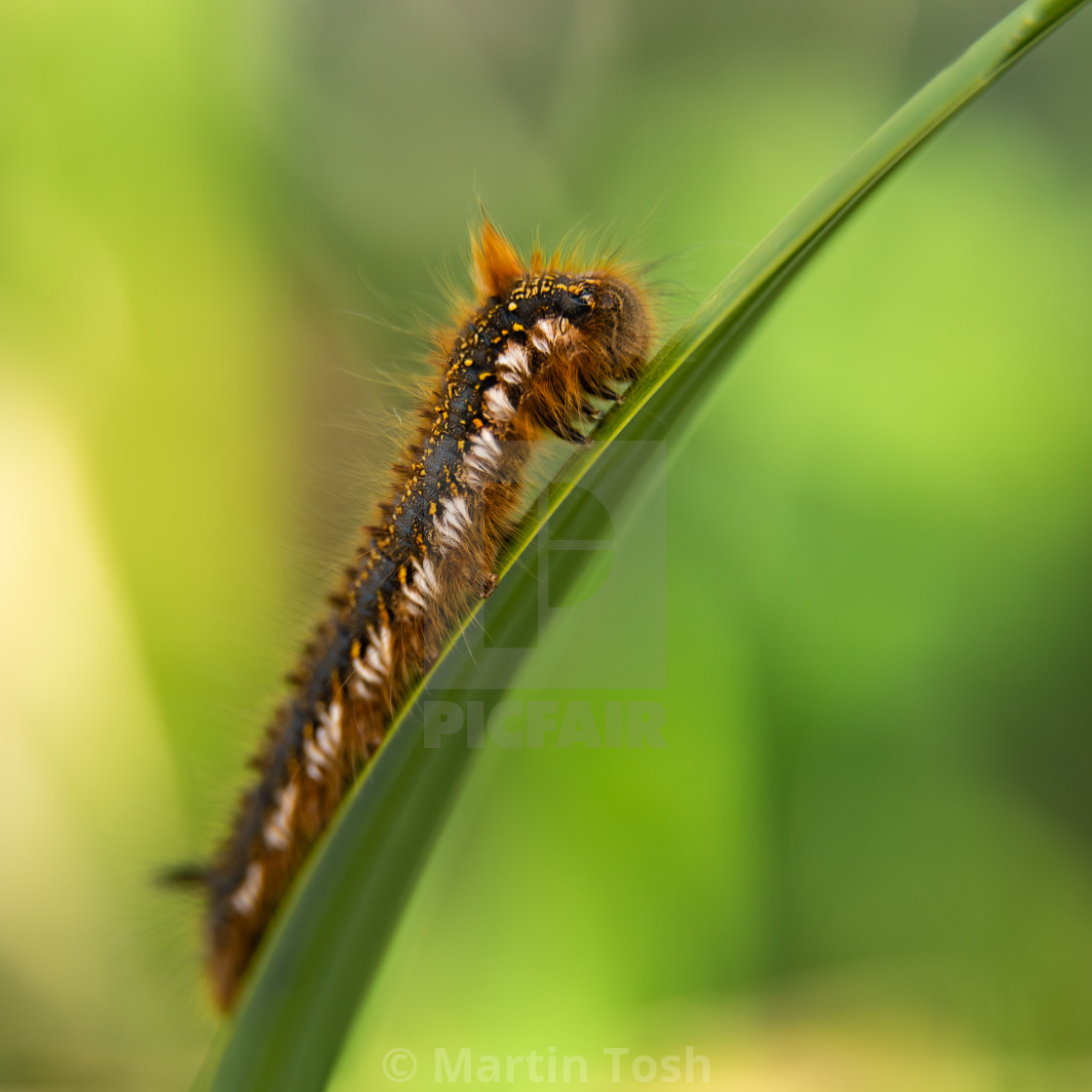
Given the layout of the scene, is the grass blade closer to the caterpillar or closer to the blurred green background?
the caterpillar

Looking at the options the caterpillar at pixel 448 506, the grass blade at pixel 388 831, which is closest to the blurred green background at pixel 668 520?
the caterpillar at pixel 448 506

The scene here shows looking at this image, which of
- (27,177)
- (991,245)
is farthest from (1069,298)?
(27,177)

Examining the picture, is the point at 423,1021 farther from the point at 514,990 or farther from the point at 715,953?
the point at 715,953

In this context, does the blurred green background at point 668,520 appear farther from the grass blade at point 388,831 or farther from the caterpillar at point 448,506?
the grass blade at point 388,831

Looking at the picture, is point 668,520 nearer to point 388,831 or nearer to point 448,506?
point 448,506

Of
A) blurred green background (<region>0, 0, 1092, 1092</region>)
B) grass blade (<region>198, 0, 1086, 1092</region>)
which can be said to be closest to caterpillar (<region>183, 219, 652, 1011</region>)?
blurred green background (<region>0, 0, 1092, 1092</region>)

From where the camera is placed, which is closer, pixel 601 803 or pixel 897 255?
pixel 601 803
